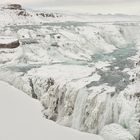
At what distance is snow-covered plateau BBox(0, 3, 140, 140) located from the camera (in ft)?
50.0

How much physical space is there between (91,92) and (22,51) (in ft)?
40.9

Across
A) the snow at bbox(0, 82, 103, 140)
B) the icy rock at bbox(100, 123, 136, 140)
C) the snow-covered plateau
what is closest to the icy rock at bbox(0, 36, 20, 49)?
the snow-covered plateau

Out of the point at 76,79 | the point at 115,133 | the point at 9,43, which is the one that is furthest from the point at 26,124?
the point at 9,43

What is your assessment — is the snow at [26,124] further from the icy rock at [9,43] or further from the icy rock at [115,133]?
the icy rock at [9,43]

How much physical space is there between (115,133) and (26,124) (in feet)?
11.5

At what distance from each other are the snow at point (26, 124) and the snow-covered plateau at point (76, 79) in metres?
0.56

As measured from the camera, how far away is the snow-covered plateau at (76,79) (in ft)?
50.0

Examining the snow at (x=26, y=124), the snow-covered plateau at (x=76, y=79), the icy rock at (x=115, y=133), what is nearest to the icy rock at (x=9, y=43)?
the snow-covered plateau at (x=76, y=79)

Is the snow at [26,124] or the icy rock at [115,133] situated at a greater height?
the icy rock at [115,133]

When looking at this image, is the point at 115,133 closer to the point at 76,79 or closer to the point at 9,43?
the point at 76,79

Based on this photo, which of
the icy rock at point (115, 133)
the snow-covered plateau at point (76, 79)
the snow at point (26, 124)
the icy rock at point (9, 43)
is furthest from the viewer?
the icy rock at point (9, 43)

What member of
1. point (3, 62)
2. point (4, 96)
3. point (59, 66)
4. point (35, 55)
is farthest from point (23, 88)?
point (35, 55)

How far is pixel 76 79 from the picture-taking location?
1928cm

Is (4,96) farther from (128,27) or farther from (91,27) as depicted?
(128,27)
